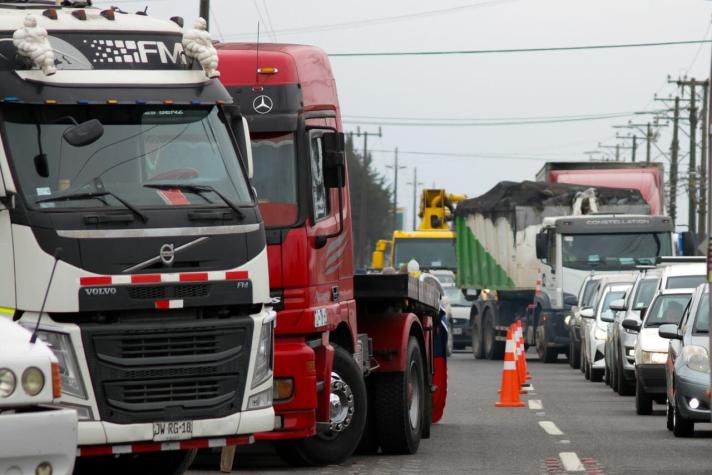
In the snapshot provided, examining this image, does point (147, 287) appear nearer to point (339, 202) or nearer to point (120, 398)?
point (120, 398)

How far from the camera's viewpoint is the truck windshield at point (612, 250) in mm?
37562

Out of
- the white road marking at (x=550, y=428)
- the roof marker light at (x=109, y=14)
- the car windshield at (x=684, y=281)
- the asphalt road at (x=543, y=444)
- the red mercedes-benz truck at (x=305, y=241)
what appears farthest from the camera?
the car windshield at (x=684, y=281)

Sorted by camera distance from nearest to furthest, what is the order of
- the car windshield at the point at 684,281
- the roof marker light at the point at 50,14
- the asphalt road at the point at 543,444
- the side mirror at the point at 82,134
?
the side mirror at the point at 82,134, the roof marker light at the point at 50,14, the asphalt road at the point at 543,444, the car windshield at the point at 684,281

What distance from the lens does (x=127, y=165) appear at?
1119 centimetres

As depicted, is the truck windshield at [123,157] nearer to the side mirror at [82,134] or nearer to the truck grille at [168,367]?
the side mirror at [82,134]

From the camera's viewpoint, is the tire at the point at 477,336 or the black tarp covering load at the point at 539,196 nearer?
the black tarp covering load at the point at 539,196

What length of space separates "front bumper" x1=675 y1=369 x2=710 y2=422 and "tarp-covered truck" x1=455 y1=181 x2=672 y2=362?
2038 centimetres

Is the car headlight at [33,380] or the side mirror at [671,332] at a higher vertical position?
the car headlight at [33,380]

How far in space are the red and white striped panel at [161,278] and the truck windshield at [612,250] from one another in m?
26.8

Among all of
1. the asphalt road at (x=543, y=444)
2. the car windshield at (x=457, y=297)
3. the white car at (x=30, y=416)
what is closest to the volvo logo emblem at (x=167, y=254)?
the white car at (x=30, y=416)

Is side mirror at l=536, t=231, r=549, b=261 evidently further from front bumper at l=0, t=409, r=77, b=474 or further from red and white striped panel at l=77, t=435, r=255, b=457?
front bumper at l=0, t=409, r=77, b=474

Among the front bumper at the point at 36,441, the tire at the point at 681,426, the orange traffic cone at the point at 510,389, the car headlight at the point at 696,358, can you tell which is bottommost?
the orange traffic cone at the point at 510,389

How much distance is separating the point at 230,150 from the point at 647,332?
1142 cm

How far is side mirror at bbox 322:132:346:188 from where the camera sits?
13.6 m
